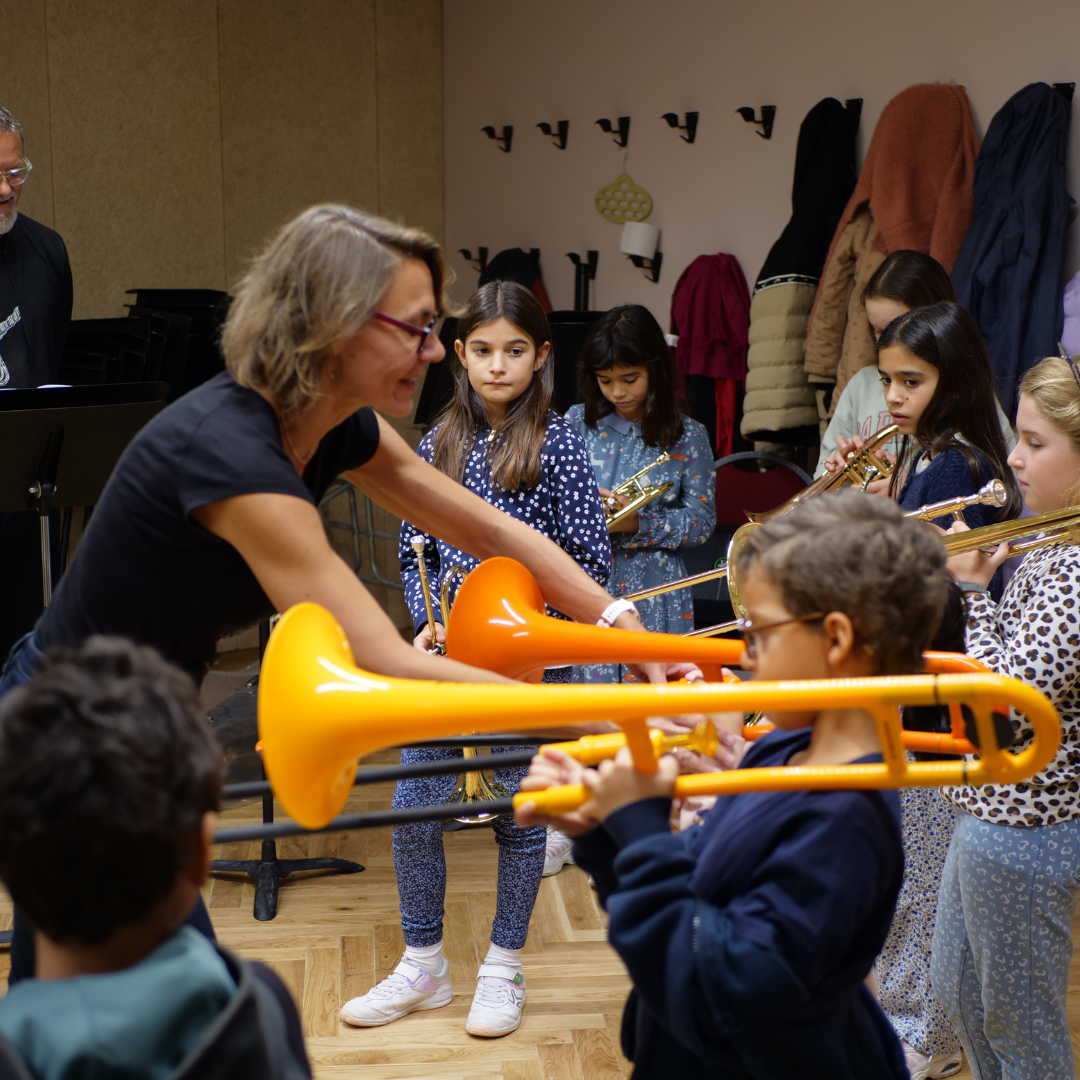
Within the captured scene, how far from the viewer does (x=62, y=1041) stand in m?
0.76

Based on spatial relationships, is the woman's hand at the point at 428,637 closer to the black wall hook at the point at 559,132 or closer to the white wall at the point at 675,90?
the white wall at the point at 675,90

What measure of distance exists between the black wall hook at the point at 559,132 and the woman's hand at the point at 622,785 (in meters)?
4.57

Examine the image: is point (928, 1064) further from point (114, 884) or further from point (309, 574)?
point (114, 884)

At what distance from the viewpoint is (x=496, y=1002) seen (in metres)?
2.37

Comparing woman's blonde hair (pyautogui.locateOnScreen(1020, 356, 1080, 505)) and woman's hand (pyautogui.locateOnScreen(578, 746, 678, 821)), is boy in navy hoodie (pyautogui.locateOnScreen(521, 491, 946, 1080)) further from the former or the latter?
woman's blonde hair (pyautogui.locateOnScreen(1020, 356, 1080, 505))

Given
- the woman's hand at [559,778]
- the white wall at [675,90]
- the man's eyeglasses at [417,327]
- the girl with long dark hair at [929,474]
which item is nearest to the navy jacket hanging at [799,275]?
the white wall at [675,90]

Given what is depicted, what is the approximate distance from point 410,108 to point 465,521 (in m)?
4.34

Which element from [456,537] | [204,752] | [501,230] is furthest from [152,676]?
[501,230]

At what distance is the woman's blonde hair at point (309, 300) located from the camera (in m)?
1.30

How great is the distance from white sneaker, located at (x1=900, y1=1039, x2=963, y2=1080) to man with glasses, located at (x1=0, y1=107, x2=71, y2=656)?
7.92ft

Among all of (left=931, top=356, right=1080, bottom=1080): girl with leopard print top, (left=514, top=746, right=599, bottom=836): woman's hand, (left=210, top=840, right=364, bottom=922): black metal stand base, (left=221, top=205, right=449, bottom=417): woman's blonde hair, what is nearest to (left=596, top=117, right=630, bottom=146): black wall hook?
(left=210, top=840, right=364, bottom=922): black metal stand base

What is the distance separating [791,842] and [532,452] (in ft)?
5.28

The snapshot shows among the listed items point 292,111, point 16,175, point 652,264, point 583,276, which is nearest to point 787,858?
point 16,175

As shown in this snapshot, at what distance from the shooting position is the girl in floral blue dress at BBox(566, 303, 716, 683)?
3.15 metres
